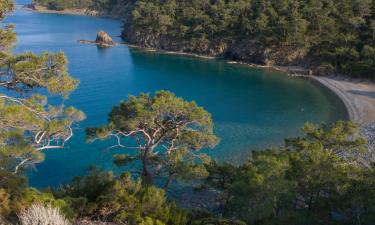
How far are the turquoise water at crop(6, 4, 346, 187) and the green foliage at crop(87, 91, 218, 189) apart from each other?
9057 millimetres

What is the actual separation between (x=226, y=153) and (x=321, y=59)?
3778 centimetres

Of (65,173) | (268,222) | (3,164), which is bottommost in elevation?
(65,173)

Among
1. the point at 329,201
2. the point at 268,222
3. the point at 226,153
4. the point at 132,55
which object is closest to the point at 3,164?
the point at 268,222

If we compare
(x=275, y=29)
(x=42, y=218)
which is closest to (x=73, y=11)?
(x=275, y=29)

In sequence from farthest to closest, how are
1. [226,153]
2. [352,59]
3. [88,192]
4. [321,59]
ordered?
[321,59]
[352,59]
[226,153]
[88,192]

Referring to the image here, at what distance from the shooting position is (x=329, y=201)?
15.3 meters

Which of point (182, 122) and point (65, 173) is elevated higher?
point (182, 122)

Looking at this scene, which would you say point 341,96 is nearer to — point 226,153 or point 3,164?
point 226,153

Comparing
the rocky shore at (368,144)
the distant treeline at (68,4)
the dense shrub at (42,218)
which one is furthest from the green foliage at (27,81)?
the distant treeline at (68,4)

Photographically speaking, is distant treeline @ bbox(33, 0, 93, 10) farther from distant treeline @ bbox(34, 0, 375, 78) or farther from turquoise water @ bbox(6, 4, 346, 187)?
distant treeline @ bbox(34, 0, 375, 78)

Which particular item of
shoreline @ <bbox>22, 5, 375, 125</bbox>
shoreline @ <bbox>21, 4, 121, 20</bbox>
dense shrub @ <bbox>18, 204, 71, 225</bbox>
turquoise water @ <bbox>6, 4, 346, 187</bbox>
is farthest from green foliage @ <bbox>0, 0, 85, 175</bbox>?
shoreline @ <bbox>21, 4, 121, 20</bbox>

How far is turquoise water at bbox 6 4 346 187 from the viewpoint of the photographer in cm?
2955

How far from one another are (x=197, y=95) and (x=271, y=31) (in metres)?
23.3

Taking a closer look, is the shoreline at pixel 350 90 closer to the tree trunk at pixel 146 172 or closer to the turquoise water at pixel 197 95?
the turquoise water at pixel 197 95
